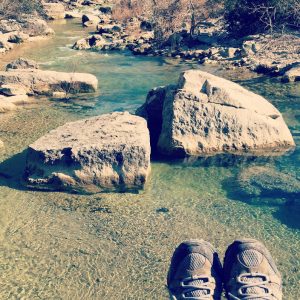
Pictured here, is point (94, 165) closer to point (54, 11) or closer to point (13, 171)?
point (13, 171)

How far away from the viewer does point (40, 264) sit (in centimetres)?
529

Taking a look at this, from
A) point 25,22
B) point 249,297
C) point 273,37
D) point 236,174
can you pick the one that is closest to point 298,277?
point 249,297

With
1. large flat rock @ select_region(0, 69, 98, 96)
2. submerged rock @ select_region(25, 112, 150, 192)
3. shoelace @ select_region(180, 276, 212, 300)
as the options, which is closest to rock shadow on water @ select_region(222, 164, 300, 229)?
submerged rock @ select_region(25, 112, 150, 192)

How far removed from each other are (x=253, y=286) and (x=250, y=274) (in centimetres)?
10

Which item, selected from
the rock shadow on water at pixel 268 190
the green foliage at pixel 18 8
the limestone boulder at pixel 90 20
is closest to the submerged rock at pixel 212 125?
the rock shadow on water at pixel 268 190

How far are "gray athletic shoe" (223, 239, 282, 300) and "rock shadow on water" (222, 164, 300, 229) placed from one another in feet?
6.82

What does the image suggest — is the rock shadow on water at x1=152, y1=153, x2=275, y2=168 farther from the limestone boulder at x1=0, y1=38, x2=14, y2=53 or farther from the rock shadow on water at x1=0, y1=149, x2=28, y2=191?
the limestone boulder at x1=0, y1=38, x2=14, y2=53

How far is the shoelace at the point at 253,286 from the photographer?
3.92m

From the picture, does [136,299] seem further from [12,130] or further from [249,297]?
[12,130]

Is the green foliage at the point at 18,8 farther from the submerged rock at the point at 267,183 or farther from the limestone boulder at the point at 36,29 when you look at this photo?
the submerged rock at the point at 267,183

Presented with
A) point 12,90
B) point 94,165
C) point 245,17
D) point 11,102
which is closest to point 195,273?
point 94,165

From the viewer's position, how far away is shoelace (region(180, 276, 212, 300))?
3.98 metres

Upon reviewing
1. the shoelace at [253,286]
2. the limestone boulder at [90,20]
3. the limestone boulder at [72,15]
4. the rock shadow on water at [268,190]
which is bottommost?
the limestone boulder at [72,15]

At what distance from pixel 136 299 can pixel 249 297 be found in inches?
52.3
